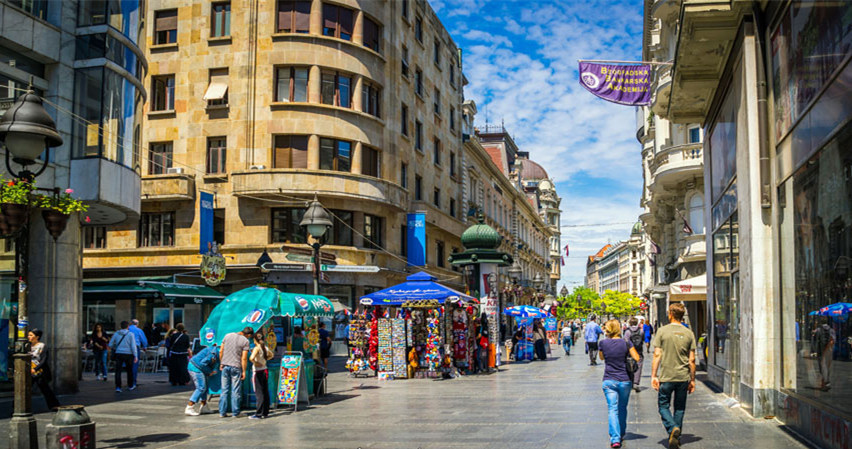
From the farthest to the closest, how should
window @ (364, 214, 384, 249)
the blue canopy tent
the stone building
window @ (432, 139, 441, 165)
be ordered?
1. window @ (432, 139, 441, 165)
2. window @ (364, 214, 384, 249)
3. the blue canopy tent
4. the stone building

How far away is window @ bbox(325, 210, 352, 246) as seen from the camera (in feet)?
111

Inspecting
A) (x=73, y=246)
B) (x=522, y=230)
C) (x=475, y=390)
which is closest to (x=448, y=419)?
(x=475, y=390)

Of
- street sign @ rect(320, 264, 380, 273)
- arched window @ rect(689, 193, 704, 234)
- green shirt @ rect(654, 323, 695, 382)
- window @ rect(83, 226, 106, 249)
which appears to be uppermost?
arched window @ rect(689, 193, 704, 234)

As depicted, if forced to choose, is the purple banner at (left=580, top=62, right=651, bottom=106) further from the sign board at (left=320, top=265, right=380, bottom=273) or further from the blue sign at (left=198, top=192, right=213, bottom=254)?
the blue sign at (left=198, top=192, right=213, bottom=254)

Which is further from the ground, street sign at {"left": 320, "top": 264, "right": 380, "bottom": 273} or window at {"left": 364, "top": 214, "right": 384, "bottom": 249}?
window at {"left": 364, "top": 214, "right": 384, "bottom": 249}

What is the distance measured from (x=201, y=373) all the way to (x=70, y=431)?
16.2ft

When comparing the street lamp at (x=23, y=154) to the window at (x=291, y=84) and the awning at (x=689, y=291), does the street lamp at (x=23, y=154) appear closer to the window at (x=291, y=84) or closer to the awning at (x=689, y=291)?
the awning at (x=689, y=291)

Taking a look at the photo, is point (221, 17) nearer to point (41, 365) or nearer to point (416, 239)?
point (416, 239)

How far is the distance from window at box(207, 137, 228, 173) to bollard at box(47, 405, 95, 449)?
25.2 metres

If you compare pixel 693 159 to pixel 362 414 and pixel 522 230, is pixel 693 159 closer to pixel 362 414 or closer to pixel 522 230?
pixel 362 414

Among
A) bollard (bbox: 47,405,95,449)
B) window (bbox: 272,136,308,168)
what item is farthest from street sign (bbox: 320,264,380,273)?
bollard (bbox: 47,405,95,449)

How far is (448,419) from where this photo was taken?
12938 millimetres

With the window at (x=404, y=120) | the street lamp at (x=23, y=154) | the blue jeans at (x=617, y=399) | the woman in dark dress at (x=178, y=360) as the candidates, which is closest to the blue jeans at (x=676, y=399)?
the blue jeans at (x=617, y=399)

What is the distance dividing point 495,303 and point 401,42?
58.2ft
